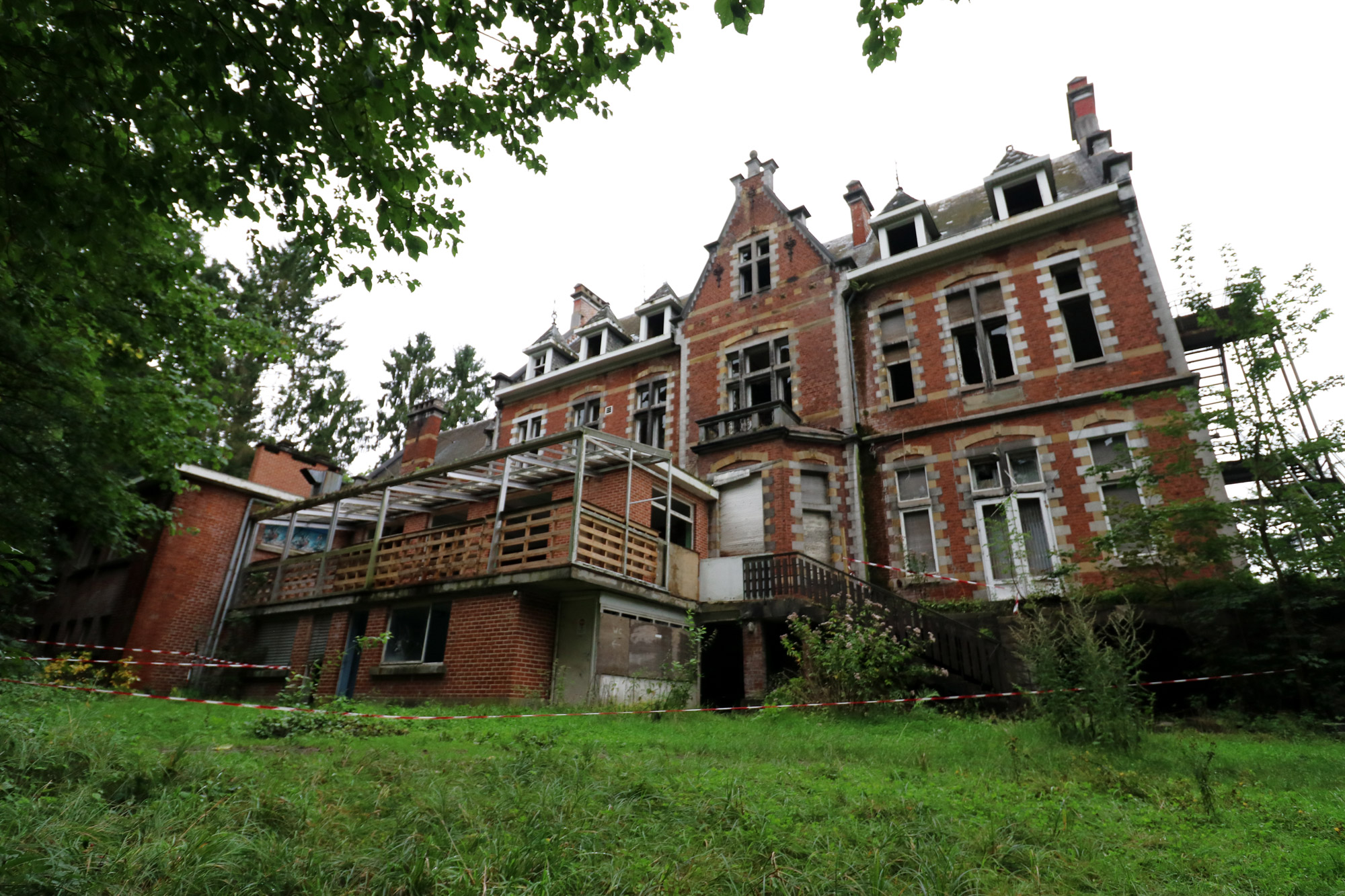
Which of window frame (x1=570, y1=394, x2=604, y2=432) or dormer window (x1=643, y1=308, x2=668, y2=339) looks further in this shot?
dormer window (x1=643, y1=308, x2=668, y2=339)

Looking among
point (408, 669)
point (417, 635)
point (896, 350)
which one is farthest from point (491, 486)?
point (896, 350)

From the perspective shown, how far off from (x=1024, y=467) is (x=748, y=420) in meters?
6.77

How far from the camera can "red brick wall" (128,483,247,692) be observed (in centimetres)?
1733

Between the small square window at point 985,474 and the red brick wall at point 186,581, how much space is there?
1924cm

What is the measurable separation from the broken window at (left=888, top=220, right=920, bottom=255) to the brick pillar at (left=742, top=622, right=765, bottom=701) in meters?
11.6

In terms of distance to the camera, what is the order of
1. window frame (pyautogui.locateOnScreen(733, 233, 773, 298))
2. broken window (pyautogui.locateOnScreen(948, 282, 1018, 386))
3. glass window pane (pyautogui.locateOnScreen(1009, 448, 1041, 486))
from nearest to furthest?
glass window pane (pyautogui.locateOnScreen(1009, 448, 1041, 486)) < broken window (pyautogui.locateOnScreen(948, 282, 1018, 386)) < window frame (pyautogui.locateOnScreen(733, 233, 773, 298))

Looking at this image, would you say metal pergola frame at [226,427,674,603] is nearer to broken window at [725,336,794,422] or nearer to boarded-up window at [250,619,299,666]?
boarded-up window at [250,619,299,666]

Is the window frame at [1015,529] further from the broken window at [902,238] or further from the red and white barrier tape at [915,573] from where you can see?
the broken window at [902,238]

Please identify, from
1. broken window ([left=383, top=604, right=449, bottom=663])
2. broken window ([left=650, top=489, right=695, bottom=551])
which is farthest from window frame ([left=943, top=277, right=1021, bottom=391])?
broken window ([left=383, top=604, right=449, bottom=663])

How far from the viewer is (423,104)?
539 cm

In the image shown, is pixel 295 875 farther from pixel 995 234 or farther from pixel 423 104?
pixel 995 234

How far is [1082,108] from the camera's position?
19.4m

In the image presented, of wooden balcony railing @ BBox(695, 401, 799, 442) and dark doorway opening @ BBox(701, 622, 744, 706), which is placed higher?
wooden balcony railing @ BBox(695, 401, 799, 442)

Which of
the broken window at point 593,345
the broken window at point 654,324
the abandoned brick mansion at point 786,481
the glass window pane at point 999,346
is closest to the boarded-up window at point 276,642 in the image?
the abandoned brick mansion at point 786,481
